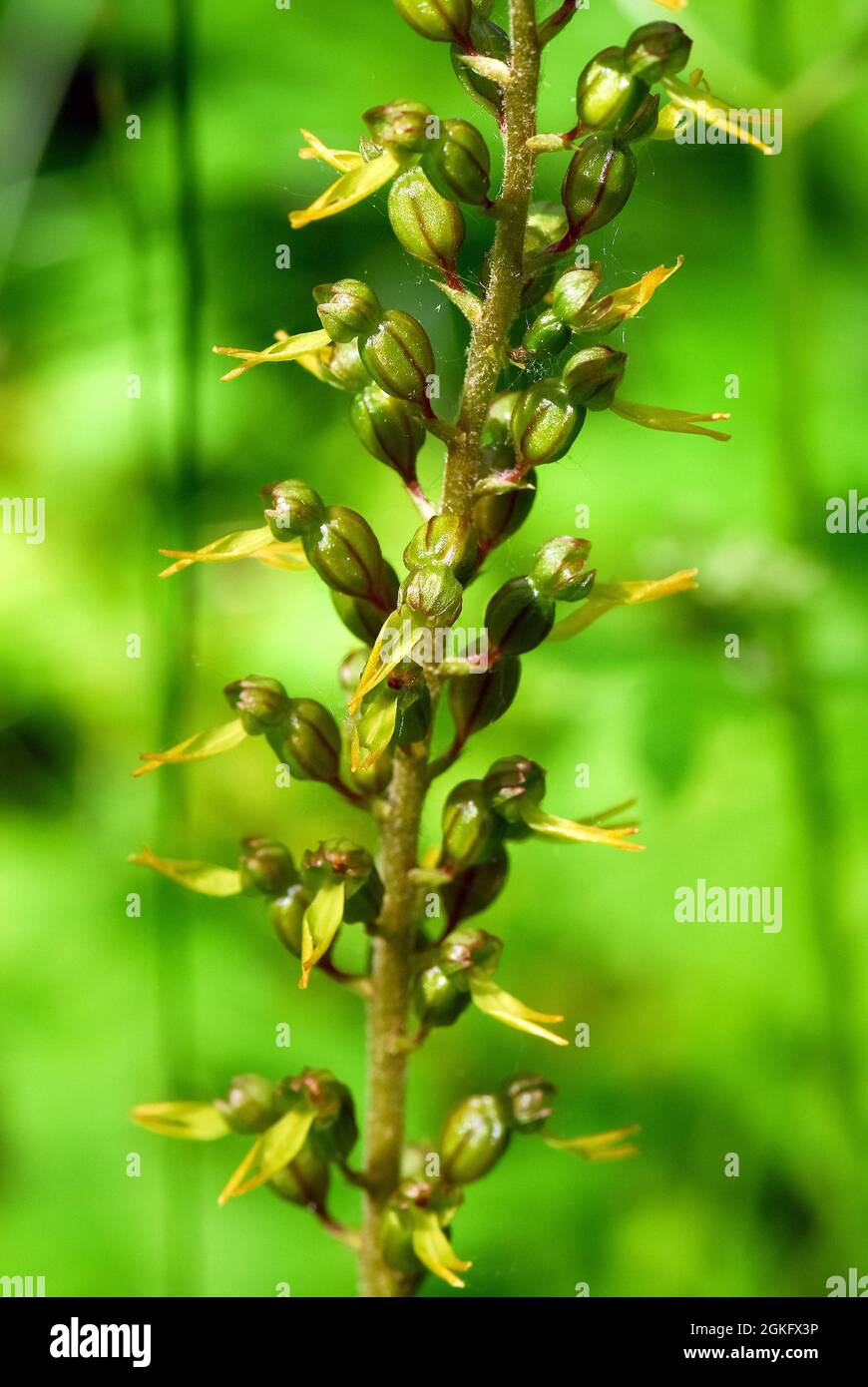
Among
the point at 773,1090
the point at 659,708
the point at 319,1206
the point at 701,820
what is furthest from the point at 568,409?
the point at 773,1090

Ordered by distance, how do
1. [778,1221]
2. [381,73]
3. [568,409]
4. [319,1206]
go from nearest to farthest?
[568,409] < [319,1206] < [778,1221] < [381,73]

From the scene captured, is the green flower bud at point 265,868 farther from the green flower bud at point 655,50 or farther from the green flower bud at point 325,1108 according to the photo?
the green flower bud at point 655,50

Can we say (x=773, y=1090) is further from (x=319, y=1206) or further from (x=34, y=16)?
(x=34, y=16)

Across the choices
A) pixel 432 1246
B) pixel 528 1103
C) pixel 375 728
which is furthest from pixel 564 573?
pixel 432 1246

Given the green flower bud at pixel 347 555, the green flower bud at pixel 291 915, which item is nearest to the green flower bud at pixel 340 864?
the green flower bud at pixel 291 915

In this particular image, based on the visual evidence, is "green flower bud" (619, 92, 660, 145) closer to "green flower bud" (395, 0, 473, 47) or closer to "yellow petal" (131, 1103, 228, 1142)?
"green flower bud" (395, 0, 473, 47)

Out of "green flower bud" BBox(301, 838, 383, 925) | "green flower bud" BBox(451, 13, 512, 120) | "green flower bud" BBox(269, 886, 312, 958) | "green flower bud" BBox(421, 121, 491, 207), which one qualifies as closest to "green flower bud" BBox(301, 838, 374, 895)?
"green flower bud" BBox(301, 838, 383, 925)

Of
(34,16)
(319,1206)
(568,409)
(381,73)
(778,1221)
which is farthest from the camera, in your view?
(381,73)
